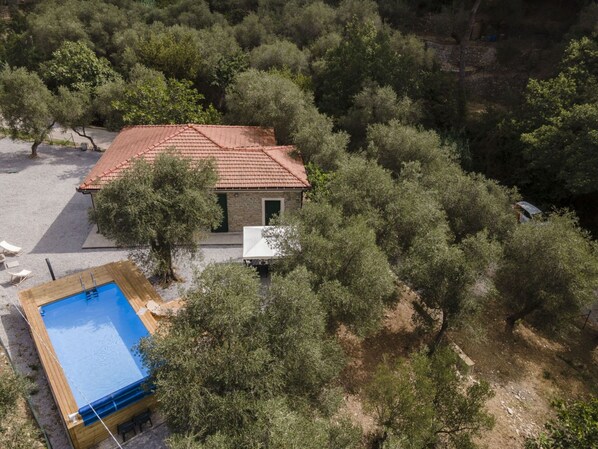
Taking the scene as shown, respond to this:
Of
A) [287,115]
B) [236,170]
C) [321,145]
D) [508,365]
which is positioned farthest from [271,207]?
[508,365]

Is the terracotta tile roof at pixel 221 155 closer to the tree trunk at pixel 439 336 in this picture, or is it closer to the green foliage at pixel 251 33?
the tree trunk at pixel 439 336

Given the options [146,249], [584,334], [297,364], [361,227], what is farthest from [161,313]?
[584,334]

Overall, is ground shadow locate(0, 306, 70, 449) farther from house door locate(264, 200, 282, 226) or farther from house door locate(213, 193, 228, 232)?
house door locate(264, 200, 282, 226)

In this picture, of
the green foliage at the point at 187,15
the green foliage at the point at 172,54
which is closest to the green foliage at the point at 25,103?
the green foliage at the point at 172,54

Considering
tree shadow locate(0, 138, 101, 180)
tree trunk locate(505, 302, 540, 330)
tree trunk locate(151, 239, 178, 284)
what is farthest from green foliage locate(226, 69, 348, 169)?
tree trunk locate(505, 302, 540, 330)

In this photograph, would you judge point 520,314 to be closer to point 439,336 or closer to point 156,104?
→ point 439,336

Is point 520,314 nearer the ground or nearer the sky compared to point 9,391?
nearer the ground
